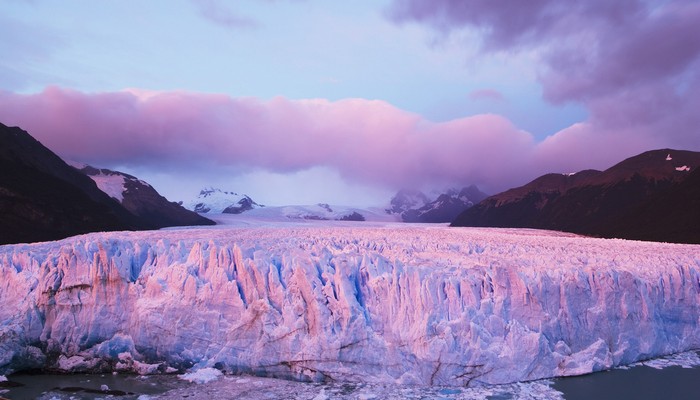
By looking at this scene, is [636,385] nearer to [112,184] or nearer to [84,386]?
[84,386]

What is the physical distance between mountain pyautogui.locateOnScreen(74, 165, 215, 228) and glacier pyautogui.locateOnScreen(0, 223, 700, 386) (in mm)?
36273

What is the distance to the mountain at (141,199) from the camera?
50219 mm

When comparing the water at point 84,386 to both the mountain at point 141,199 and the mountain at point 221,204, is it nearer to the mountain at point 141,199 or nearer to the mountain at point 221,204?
the mountain at point 141,199

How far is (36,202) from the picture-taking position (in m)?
31.4

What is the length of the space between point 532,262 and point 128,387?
961 centimetres

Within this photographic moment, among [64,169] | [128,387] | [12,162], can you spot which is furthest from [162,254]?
[64,169]

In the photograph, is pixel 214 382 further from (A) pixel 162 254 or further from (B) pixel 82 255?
(B) pixel 82 255

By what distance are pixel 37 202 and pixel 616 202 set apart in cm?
4904

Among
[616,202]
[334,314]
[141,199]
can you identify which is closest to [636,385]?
[334,314]

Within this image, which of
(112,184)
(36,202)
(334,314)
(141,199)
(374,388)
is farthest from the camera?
(112,184)

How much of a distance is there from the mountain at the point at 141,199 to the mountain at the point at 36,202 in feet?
33.7

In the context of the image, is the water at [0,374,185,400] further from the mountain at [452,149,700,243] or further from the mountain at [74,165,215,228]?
the mountain at [74,165,215,228]

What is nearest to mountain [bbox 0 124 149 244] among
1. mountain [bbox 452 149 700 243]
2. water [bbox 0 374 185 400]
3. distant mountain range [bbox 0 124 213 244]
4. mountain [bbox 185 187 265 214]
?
distant mountain range [bbox 0 124 213 244]

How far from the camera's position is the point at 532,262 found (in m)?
13.3
